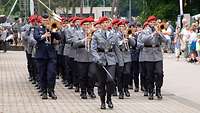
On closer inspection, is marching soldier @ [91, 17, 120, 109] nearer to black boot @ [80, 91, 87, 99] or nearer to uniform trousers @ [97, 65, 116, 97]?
uniform trousers @ [97, 65, 116, 97]

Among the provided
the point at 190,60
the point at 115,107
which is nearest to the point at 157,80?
the point at 115,107

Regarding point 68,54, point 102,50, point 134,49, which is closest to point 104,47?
point 102,50

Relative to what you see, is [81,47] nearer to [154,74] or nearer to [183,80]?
[154,74]

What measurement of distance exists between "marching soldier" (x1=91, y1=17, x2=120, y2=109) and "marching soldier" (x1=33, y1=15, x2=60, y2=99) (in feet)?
6.09

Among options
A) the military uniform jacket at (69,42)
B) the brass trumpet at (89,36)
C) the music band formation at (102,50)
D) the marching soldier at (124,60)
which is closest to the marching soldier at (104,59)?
the music band formation at (102,50)

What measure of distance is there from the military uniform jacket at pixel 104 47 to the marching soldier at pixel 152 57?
1.88 metres

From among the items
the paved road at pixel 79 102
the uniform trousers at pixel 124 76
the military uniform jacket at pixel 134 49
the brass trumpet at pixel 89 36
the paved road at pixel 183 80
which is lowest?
the paved road at pixel 183 80

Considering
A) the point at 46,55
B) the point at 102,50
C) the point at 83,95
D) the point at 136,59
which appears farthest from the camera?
the point at 136,59

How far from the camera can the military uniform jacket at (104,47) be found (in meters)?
14.5

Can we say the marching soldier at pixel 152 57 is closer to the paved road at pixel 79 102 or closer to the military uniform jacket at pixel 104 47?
the paved road at pixel 79 102

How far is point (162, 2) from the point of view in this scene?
177 ft

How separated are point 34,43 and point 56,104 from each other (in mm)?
1960

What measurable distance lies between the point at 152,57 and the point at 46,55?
8.62 ft

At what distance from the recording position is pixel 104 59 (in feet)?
47.4
